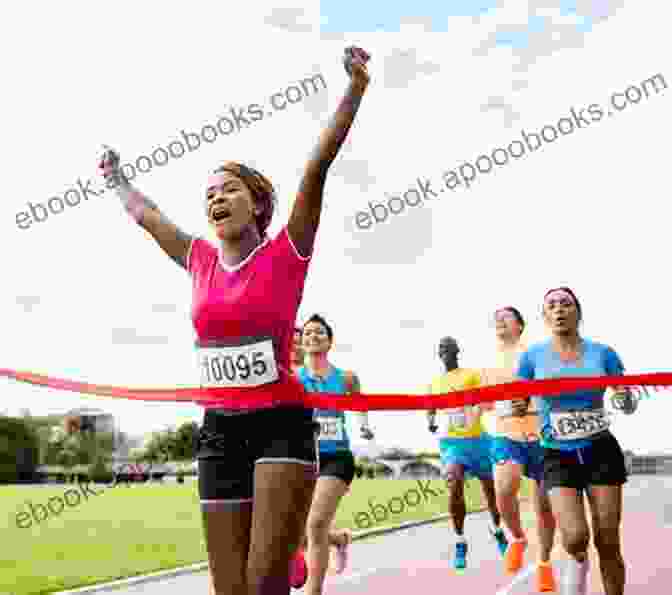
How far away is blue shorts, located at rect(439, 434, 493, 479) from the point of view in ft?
41.9

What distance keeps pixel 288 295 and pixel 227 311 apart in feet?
0.77

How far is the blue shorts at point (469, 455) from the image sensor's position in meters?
12.8

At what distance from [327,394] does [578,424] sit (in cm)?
318

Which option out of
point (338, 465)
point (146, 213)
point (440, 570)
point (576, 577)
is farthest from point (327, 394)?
point (440, 570)

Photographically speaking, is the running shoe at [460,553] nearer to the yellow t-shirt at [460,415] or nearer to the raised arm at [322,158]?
the yellow t-shirt at [460,415]

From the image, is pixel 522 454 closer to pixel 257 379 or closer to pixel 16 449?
pixel 257 379

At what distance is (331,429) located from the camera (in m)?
9.61

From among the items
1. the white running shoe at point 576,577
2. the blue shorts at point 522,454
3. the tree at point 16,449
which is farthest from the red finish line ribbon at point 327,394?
the tree at point 16,449

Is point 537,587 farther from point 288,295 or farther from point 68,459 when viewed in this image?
point 68,459

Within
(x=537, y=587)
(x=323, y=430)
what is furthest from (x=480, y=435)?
(x=323, y=430)

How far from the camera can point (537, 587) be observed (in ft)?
35.7

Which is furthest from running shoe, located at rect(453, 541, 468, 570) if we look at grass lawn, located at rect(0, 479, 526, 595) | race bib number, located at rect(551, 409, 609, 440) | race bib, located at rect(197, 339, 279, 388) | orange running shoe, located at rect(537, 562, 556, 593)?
race bib, located at rect(197, 339, 279, 388)

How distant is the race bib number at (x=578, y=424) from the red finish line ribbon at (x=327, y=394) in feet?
5.33

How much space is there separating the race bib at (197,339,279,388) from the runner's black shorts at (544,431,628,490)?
11.5ft
